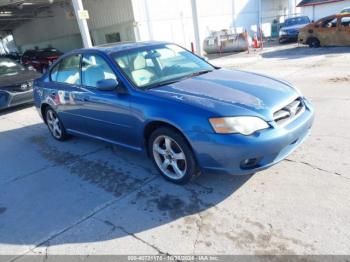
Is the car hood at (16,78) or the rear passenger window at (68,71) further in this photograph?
the car hood at (16,78)

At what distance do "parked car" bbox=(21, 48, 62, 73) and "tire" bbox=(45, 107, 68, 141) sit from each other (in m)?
12.8

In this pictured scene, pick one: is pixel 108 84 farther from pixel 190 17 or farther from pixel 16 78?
pixel 190 17

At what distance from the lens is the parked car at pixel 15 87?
863 centimetres

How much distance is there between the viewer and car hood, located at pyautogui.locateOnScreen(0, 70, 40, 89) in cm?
884

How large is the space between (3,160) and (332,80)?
753cm

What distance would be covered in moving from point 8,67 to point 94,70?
23.6 feet

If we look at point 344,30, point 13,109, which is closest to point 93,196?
point 13,109

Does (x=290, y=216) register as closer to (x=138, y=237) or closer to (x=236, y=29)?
(x=138, y=237)

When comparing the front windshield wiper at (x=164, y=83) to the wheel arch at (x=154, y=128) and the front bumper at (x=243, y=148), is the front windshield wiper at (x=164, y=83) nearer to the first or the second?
the wheel arch at (x=154, y=128)

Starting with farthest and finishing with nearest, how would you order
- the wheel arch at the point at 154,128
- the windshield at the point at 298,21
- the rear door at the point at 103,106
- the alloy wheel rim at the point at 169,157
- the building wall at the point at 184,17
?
the windshield at the point at 298,21 < the building wall at the point at 184,17 < the rear door at the point at 103,106 < the alloy wheel rim at the point at 169,157 < the wheel arch at the point at 154,128

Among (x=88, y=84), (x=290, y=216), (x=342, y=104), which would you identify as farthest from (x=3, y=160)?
(x=342, y=104)

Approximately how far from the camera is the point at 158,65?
14.1 feet

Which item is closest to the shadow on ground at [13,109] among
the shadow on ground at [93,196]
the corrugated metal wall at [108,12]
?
the shadow on ground at [93,196]

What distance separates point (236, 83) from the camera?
378 centimetres
